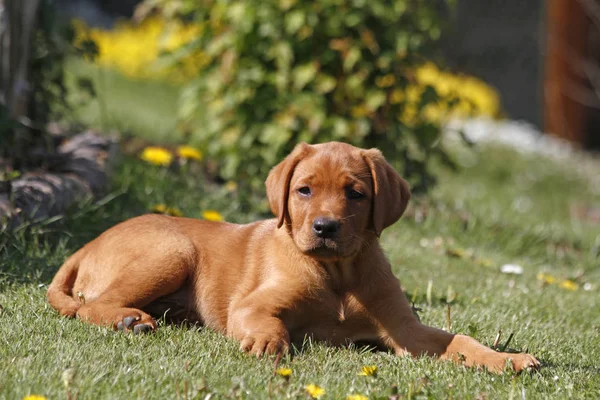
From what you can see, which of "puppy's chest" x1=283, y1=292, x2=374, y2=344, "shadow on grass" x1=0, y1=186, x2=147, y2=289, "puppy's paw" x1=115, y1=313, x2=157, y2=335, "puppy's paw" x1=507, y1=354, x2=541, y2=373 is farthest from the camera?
"shadow on grass" x1=0, y1=186, x2=147, y2=289

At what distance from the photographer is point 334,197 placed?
3.71 m

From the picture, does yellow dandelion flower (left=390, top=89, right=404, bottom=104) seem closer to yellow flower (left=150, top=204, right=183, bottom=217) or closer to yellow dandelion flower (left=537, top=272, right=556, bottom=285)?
yellow dandelion flower (left=537, top=272, right=556, bottom=285)

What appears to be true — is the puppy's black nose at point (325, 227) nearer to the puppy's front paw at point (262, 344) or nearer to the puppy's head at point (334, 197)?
the puppy's head at point (334, 197)

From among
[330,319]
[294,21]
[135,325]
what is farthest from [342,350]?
[294,21]

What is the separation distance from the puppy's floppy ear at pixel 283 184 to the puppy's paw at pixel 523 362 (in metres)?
1.19

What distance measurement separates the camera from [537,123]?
1598 cm

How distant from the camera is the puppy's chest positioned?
3.75 meters

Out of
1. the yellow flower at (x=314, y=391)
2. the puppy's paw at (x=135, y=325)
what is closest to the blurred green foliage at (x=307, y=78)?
the puppy's paw at (x=135, y=325)

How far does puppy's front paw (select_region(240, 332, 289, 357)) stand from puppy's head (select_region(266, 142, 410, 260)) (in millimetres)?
421

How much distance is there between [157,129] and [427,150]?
11.1 feet

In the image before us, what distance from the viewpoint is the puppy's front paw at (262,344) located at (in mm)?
3361

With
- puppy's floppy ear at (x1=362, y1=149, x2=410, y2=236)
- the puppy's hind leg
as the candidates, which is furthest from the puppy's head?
the puppy's hind leg

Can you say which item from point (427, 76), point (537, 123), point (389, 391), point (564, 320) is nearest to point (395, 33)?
point (564, 320)

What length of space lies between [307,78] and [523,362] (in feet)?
12.9
